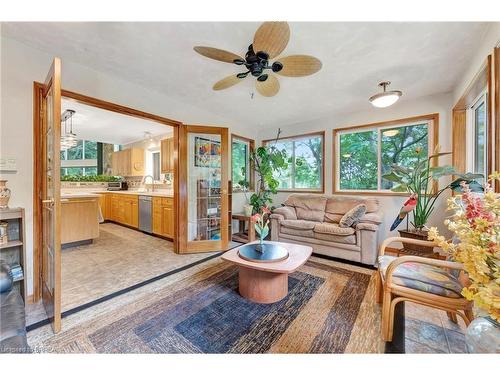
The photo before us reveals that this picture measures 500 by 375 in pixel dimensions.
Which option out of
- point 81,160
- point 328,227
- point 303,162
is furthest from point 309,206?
point 81,160

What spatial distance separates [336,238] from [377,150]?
1.84 metres

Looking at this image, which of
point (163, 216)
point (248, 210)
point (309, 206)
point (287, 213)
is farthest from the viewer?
point (248, 210)

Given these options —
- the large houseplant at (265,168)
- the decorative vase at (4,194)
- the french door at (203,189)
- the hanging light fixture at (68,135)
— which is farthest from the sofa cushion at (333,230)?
the hanging light fixture at (68,135)

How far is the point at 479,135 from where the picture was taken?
8.33 ft

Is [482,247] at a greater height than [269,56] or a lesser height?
lesser

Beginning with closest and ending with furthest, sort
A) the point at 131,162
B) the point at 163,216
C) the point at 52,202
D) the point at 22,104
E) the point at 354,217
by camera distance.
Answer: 1. the point at 52,202
2. the point at 22,104
3. the point at 354,217
4. the point at 163,216
5. the point at 131,162

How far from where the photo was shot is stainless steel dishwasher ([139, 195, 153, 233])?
4.40 meters

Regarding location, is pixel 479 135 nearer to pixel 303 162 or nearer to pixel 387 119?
pixel 387 119

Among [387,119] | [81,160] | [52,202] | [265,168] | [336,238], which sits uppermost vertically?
[387,119]

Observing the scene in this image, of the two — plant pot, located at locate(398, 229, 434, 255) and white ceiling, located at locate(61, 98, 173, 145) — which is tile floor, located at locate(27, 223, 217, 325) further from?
plant pot, located at locate(398, 229, 434, 255)

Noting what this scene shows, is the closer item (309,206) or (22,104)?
(22,104)

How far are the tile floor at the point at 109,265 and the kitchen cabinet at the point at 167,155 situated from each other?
160 centimetres

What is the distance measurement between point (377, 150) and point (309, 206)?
5.09 feet
